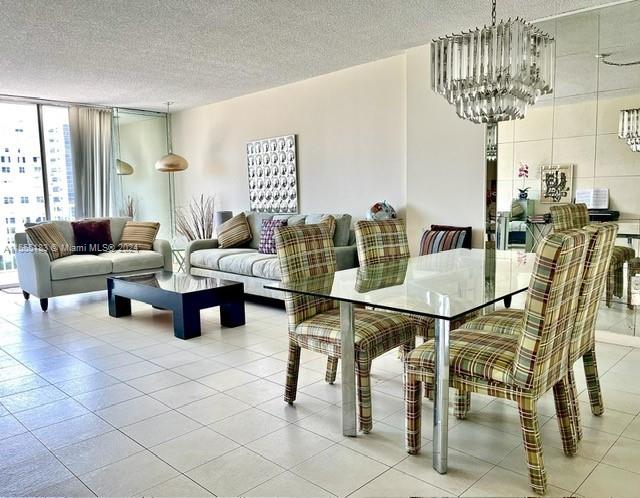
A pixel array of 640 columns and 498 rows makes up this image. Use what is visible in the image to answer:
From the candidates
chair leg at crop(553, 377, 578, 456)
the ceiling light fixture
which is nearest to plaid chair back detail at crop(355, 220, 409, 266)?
chair leg at crop(553, 377, 578, 456)

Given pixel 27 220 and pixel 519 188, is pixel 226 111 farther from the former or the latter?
pixel 519 188

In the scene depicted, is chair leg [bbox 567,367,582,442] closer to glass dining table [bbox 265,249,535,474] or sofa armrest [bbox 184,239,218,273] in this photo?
glass dining table [bbox 265,249,535,474]

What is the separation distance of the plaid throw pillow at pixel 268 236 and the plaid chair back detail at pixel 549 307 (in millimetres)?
3889

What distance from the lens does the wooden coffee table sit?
159 inches

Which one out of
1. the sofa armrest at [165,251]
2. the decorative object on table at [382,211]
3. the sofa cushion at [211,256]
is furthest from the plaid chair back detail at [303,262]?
the sofa armrest at [165,251]

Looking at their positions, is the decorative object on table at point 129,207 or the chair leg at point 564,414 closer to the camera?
the chair leg at point 564,414

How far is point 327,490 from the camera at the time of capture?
6.23 ft

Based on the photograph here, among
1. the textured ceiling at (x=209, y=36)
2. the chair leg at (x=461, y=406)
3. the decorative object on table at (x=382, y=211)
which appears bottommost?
the chair leg at (x=461, y=406)

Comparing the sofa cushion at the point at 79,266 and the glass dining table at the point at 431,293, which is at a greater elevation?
the glass dining table at the point at 431,293

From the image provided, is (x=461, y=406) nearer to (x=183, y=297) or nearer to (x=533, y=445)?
(x=533, y=445)

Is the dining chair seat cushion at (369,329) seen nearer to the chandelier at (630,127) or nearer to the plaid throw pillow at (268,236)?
the chandelier at (630,127)

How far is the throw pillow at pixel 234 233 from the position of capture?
6086 mm

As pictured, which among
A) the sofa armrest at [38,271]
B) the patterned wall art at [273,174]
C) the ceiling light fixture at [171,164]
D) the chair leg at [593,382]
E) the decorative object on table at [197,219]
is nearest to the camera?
the chair leg at [593,382]

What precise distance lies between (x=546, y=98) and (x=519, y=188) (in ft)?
2.36
